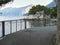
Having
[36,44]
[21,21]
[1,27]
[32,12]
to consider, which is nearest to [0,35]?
[1,27]

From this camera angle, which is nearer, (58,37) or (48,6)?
(58,37)

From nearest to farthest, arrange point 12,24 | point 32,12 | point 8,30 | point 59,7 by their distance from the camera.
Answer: point 59,7 < point 8,30 < point 12,24 < point 32,12

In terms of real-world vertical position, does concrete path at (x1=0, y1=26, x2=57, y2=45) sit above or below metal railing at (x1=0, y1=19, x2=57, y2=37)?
below

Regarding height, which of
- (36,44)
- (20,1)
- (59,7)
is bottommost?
(36,44)

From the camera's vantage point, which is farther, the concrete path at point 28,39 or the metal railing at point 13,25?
the metal railing at point 13,25

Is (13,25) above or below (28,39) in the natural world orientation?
above

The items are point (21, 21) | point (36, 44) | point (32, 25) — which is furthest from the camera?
point (32, 25)

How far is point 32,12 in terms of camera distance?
960 inches

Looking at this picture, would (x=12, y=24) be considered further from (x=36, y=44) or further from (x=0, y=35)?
(x=36, y=44)

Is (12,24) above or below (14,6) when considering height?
below

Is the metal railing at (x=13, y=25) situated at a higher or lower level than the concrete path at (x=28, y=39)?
higher

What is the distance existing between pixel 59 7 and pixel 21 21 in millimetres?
9531

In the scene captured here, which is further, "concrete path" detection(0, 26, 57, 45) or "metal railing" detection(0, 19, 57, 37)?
"metal railing" detection(0, 19, 57, 37)

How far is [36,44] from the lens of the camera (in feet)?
23.3
